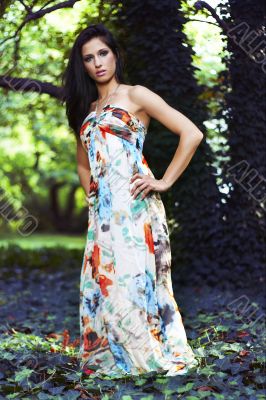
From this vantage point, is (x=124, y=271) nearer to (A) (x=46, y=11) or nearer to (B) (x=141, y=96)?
(B) (x=141, y=96)

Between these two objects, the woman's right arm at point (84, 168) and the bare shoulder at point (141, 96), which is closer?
the bare shoulder at point (141, 96)

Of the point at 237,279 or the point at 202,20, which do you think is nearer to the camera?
the point at 202,20

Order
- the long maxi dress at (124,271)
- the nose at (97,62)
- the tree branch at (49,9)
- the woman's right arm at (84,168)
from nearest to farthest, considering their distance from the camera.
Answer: the long maxi dress at (124,271) < the nose at (97,62) < the woman's right arm at (84,168) < the tree branch at (49,9)

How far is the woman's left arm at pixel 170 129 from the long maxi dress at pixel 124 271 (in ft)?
0.29

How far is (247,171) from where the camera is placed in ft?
19.3

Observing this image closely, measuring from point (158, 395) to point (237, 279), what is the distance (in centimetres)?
→ 299

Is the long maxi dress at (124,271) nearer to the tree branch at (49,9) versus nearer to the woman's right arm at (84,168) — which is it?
the woman's right arm at (84,168)

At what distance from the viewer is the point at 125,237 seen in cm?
345

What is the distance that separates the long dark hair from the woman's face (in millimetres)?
36

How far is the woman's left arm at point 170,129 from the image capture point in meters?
3.46

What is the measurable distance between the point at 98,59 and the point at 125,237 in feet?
3.45

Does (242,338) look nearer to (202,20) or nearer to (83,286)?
(83,286)

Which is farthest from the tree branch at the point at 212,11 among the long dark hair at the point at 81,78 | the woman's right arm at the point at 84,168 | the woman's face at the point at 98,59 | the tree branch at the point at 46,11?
the woman's right arm at the point at 84,168

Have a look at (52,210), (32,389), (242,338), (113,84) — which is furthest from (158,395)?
(52,210)
